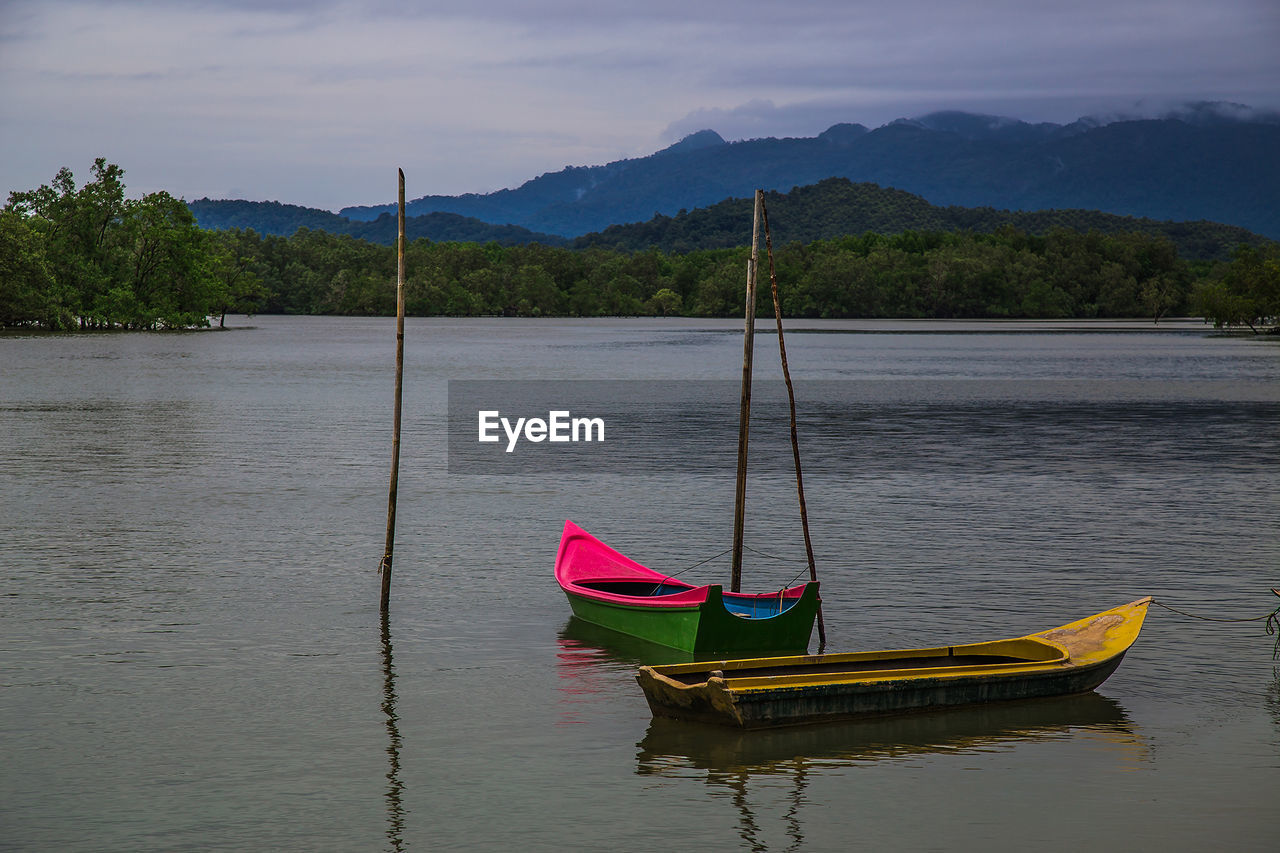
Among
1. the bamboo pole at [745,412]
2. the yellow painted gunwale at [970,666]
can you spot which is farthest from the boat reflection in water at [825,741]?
the bamboo pole at [745,412]

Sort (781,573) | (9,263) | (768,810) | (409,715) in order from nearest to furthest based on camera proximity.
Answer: (768,810) → (409,715) → (781,573) → (9,263)

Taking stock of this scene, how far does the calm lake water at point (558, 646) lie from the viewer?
12625mm

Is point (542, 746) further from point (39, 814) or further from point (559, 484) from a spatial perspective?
point (559, 484)

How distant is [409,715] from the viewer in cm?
1556

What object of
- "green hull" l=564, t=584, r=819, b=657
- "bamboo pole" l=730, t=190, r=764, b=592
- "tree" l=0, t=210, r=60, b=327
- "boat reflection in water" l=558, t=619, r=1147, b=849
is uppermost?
"tree" l=0, t=210, r=60, b=327

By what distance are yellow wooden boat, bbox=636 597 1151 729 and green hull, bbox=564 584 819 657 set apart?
1.69m

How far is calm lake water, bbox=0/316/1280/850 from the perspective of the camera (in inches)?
497

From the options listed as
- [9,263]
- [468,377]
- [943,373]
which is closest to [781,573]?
[468,377]

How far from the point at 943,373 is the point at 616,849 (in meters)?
83.0

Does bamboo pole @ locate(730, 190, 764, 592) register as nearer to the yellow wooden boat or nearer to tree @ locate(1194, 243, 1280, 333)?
the yellow wooden boat

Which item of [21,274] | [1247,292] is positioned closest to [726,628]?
[21,274]

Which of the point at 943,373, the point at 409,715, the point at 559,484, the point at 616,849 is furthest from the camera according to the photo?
the point at 943,373

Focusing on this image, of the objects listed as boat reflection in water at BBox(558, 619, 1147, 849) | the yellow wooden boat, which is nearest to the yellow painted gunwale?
the yellow wooden boat

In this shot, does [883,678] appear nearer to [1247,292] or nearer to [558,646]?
[558,646]
